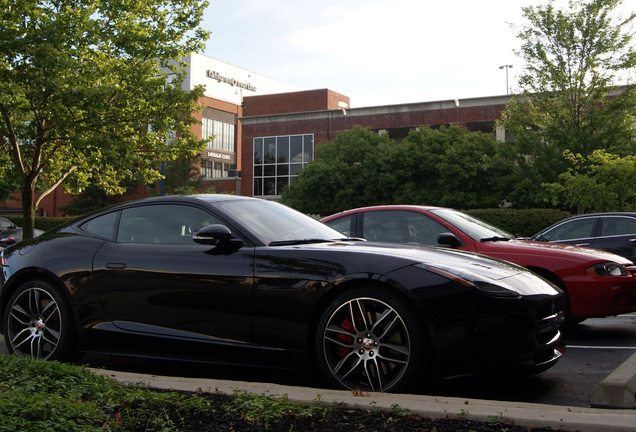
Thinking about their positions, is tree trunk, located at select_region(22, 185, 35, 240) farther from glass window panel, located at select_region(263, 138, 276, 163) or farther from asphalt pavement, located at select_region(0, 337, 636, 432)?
glass window panel, located at select_region(263, 138, 276, 163)

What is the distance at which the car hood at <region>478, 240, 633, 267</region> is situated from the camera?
7.02 m

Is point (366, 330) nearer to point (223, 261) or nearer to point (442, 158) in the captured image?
point (223, 261)

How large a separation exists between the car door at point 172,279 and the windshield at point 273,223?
0.20 metres

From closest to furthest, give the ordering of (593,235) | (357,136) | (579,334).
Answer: (579,334), (593,235), (357,136)

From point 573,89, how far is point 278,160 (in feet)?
92.8

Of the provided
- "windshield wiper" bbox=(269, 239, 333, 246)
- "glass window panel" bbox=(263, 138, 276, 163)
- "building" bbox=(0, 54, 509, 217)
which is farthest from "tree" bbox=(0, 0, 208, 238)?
"glass window panel" bbox=(263, 138, 276, 163)

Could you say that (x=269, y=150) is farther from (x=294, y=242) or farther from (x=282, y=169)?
(x=294, y=242)

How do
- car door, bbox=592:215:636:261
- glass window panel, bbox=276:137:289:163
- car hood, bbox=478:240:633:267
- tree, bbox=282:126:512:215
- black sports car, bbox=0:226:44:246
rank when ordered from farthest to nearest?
1. glass window panel, bbox=276:137:289:163
2. tree, bbox=282:126:512:215
3. black sports car, bbox=0:226:44:246
4. car door, bbox=592:215:636:261
5. car hood, bbox=478:240:633:267

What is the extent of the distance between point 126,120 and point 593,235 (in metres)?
15.6

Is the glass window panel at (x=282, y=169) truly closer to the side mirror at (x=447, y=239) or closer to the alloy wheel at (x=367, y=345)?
the side mirror at (x=447, y=239)

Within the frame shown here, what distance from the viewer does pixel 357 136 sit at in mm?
37938

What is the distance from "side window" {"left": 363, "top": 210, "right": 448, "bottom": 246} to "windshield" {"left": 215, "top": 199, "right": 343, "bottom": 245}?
2244 mm

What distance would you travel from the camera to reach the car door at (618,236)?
10367 millimetres

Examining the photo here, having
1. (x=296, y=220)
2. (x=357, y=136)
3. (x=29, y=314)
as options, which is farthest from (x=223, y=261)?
(x=357, y=136)
